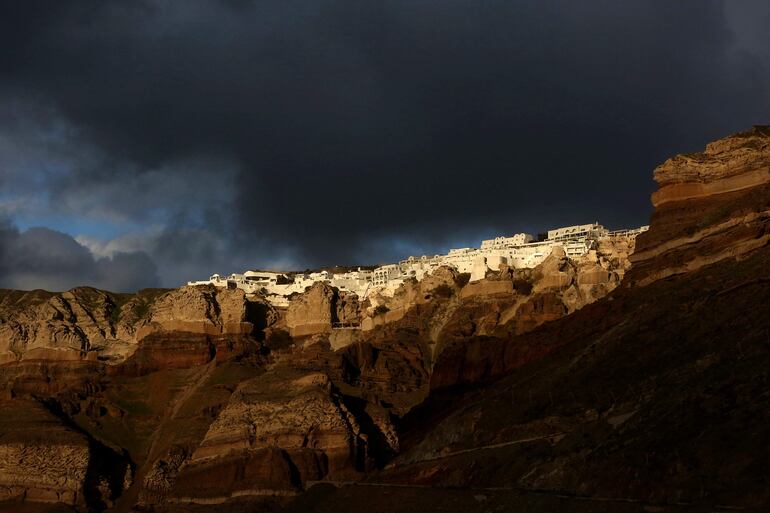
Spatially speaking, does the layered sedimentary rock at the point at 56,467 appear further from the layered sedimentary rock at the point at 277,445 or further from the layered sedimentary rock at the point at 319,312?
the layered sedimentary rock at the point at 319,312

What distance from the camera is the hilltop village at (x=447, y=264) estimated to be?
130125 millimetres

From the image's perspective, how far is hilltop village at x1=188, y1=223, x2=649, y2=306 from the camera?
13012cm

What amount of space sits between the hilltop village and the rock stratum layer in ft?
17.7

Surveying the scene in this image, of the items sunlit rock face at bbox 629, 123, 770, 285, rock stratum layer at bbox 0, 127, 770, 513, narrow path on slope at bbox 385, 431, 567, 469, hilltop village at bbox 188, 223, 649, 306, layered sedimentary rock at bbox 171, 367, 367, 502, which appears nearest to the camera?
rock stratum layer at bbox 0, 127, 770, 513

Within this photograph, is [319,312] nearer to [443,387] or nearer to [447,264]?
[447,264]

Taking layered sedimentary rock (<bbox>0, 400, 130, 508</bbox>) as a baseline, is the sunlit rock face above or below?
above

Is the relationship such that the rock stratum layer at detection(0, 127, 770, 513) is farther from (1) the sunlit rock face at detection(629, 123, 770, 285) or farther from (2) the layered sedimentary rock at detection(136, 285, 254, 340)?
→ (2) the layered sedimentary rock at detection(136, 285, 254, 340)

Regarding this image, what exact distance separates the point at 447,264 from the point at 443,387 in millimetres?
39528

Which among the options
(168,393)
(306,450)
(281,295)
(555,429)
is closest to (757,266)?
(555,429)

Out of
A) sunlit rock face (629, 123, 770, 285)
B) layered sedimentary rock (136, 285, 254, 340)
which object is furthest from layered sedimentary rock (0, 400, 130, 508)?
sunlit rock face (629, 123, 770, 285)

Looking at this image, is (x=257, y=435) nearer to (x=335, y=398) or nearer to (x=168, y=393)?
(x=335, y=398)

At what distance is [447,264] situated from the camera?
13988cm

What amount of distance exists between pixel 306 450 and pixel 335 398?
6.06 metres

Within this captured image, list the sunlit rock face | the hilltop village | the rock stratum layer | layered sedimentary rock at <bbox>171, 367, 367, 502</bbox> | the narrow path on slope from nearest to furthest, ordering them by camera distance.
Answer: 1. the rock stratum layer
2. the narrow path on slope
3. the sunlit rock face
4. layered sedimentary rock at <bbox>171, 367, 367, 502</bbox>
5. the hilltop village
